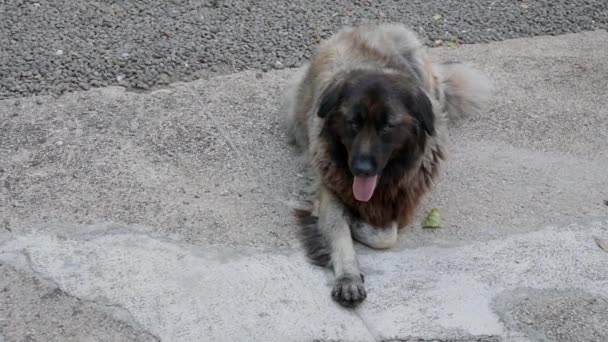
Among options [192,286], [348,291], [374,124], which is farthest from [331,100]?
[192,286]

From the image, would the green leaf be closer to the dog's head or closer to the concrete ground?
the concrete ground

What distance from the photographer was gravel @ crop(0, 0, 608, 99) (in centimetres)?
679

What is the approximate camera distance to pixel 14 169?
18.5 feet

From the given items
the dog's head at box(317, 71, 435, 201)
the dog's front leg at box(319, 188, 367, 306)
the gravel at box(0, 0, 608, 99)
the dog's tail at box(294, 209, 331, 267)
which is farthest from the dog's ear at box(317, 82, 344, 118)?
the gravel at box(0, 0, 608, 99)

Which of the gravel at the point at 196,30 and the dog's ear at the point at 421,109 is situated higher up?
the dog's ear at the point at 421,109

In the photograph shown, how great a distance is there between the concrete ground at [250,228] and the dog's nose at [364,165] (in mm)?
596

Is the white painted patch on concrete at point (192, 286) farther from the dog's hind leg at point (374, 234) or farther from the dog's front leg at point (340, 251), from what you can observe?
the dog's hind leg at point (374, 234)

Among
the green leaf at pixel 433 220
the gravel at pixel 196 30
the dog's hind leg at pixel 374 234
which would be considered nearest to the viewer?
the dog's hind leg at pixel 374 234

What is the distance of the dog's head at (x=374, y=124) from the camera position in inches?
187

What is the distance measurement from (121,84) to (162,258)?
7.44ft

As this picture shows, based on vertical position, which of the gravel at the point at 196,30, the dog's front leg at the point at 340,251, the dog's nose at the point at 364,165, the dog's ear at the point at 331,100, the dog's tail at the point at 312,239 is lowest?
the gravel at the point at 196,30

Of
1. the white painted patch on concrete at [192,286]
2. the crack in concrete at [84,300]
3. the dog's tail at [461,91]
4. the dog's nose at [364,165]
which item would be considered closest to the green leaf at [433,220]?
the dog's nose at [364,165]

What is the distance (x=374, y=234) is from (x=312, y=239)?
39cm

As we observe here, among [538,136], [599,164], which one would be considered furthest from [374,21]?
[599,164]
